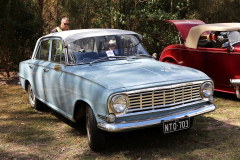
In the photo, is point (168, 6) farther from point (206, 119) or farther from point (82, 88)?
point (82, 88)

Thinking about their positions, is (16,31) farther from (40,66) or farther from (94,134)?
(94,134)

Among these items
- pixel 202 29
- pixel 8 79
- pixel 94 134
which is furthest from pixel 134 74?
pixel 8 79

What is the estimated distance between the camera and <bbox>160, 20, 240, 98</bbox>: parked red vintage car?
21.5 feet

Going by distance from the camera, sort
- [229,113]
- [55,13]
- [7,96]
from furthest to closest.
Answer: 1. [55,13]
2. [7,96]
3. [229,113]

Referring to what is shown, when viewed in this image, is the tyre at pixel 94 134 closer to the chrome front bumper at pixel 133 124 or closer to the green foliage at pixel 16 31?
the chrome front bumper at pixel 133 124

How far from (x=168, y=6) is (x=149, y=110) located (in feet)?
38.0

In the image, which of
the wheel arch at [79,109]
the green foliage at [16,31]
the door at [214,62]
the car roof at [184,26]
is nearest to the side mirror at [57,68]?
the wheel arch at [79,109]

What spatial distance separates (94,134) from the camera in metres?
4.05

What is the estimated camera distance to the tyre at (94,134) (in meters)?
4.02

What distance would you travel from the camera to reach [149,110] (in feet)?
12.7

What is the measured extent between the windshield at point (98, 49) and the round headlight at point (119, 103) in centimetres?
135

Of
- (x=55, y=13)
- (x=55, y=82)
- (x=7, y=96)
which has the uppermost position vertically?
(x=55, y=13)

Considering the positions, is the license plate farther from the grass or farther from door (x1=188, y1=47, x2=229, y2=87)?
door (x1=188, y1=47, x2=229, y2=87)

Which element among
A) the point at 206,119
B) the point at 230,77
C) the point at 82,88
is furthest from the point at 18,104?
the point at 230,77
